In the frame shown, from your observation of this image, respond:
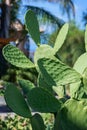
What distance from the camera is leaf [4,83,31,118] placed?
2.36 m

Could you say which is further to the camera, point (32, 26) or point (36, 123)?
point (32, 26)

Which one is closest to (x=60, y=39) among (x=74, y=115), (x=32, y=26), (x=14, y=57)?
(x=32, y=26)

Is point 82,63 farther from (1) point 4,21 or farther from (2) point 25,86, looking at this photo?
(1) point 4,21

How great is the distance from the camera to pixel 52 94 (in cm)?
235

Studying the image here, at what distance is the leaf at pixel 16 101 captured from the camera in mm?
2361

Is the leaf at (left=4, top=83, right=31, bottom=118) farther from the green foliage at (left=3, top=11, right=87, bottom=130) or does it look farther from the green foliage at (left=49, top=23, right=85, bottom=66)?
the green foliage at (left=49, top=23, right=85, bottom=66)

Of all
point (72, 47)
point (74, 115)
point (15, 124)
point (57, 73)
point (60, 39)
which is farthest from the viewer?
point (72, 47)

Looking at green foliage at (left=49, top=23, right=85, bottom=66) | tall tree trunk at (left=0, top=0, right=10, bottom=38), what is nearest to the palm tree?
tall tree trunk at (left=0, top=0, right=10, bottom=38)

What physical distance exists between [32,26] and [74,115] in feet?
2.29

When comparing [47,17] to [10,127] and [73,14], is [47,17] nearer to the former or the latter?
[73,14]

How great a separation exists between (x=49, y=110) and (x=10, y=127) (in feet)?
11.4

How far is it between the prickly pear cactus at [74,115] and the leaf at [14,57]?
1.53ft

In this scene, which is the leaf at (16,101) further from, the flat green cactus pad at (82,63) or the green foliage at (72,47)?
the green foliage at (72,47)

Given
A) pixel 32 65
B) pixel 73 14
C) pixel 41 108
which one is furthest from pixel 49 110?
pixel 73 14
